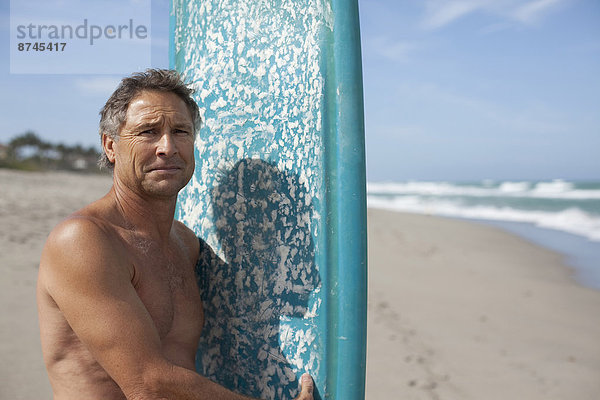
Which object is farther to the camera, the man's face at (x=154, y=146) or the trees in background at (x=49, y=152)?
the trees in background at (x=49, y=152)

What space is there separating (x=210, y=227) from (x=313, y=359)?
23.0 inches

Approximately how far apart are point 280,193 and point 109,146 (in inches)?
21.3

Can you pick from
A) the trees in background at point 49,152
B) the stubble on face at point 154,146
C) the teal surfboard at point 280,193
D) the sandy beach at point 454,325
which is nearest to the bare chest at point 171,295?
the teal surfboard at point 280,193

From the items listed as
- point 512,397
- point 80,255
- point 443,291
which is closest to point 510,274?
point 443,291

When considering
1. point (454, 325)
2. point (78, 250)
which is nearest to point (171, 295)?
point (78, 250)

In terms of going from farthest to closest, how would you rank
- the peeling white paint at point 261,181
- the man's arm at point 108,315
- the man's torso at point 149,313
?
the peeling white paint at point 261,181 → the man's torso at point 149,313 → the man's arm at point 108,315

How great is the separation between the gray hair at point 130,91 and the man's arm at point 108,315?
13.6 inches

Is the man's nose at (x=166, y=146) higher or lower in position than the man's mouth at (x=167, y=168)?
higher

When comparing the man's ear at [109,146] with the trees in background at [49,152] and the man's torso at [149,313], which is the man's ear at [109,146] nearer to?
the man's torso at [149,313]

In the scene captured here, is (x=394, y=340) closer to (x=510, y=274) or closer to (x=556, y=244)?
(x=510, y=274)

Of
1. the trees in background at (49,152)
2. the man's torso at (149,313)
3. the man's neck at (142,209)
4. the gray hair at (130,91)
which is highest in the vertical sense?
the trees in background at (49,152)

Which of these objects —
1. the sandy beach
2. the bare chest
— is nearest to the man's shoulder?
the bare chest

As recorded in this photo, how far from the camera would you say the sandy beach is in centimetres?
386

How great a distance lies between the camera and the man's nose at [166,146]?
4.44 feet
